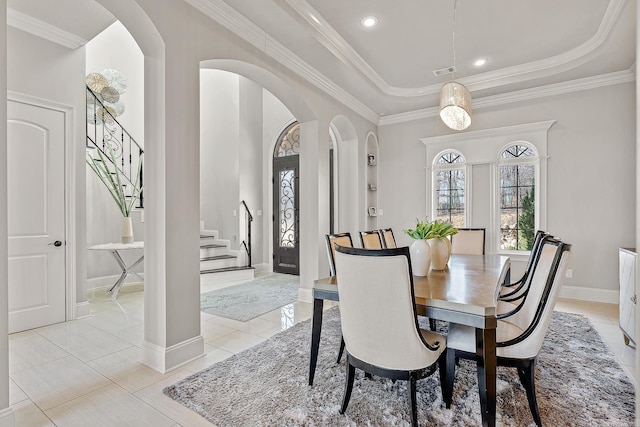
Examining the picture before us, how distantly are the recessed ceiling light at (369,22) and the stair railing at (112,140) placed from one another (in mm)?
4129

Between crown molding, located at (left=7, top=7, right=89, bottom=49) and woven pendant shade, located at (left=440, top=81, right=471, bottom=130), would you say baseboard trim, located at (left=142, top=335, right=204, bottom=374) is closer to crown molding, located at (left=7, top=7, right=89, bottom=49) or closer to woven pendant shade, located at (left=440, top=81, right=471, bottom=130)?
woven pendant shade, located at (left=440, top=81, right=471, bottom=130)

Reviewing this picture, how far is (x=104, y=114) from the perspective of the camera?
521cm

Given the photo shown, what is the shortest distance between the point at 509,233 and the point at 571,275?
0.91m

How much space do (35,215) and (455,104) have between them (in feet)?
13.6

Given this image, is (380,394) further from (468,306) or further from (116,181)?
(116,181)

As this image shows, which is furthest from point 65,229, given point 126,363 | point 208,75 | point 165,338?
point 208,75

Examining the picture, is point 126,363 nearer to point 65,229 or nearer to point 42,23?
point 65,229

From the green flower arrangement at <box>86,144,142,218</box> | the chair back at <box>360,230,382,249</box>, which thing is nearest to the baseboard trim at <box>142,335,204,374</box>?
the chair back at <box>360,230,382,249</box>

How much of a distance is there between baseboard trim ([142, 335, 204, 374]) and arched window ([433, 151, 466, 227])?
4.05 meters

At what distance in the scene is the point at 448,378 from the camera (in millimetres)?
1859

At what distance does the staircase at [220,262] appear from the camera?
212 inches

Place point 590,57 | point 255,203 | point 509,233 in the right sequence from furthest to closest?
1. point 255,203
2. point 509,233
3. point 590,57

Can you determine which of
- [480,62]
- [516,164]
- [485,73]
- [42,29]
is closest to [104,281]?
[42,29]

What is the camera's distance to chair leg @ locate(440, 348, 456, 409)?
1827mm
